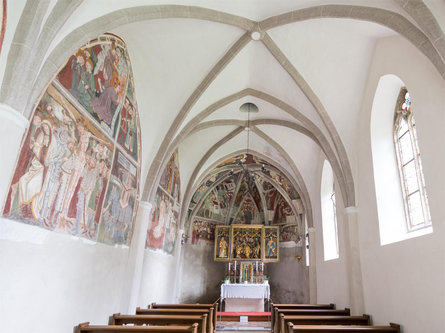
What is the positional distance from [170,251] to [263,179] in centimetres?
797

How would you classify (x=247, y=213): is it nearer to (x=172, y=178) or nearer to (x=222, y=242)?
(x=222, y=242)

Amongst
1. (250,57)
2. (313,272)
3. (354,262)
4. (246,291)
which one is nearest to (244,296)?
(246,291)

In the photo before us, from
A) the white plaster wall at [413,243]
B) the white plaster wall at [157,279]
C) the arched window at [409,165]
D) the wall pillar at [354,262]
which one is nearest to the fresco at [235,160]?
the white plaster wall at [157,279]

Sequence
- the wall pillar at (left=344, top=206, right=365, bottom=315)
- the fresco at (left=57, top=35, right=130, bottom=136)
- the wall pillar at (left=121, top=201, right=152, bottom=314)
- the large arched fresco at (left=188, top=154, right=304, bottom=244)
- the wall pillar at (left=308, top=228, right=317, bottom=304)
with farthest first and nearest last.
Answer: the large arched fresco at (left=188, top=154, right=304, bottom=244)
the wall pillar at (left=308, top=228, right=317, bottom=304)
the wall pillar at (left=121, top=201, right=152, bottom=314)
the wall pillar at (left=344, top=206, right=365, bottom=315)
the fresco at (left=57, top=35, right=130, bottom=136)

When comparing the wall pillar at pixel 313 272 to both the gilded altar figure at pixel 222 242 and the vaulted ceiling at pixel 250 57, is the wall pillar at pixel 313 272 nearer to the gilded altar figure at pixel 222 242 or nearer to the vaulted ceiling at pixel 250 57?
the vaulted ceiling at pixel 250 57

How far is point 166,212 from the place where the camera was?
12492mm

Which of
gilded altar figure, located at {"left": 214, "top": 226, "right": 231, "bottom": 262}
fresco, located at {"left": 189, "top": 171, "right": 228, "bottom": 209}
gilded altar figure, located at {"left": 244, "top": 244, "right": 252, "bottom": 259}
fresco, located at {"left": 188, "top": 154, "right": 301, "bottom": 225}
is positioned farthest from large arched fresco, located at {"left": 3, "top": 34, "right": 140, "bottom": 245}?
gilded altar figure, located at {"left": 244, "top": 244, "right": 252, "bottom": 259}

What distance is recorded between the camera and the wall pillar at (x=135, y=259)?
338 inches

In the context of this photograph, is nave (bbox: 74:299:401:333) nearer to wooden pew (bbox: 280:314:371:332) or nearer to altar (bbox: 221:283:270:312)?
wooden pew (bbox: 280:314:371:332)

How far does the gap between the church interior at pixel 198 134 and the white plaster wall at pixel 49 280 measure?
29mm

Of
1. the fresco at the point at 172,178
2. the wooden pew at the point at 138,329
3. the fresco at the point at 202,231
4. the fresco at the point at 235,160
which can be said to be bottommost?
the wooden pew at the point at 138,329

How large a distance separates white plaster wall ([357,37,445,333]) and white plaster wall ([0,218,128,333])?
640 centimetres

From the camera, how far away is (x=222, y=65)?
911 centimetres

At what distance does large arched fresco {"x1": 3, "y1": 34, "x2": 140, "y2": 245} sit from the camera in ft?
16.1
